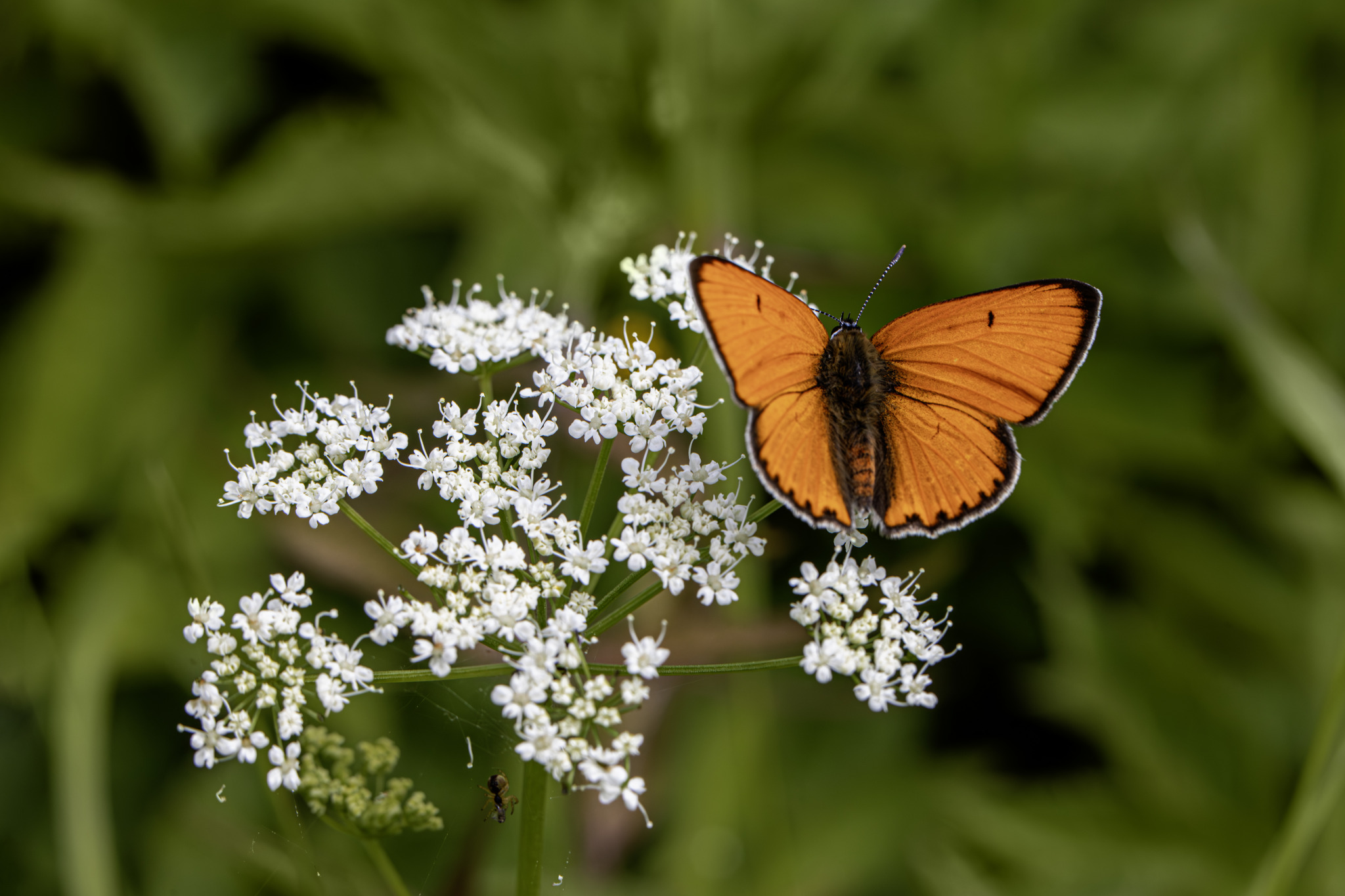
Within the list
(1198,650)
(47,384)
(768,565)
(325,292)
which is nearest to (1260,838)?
(1198,650)

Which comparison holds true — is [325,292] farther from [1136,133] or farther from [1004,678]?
[1136,133]

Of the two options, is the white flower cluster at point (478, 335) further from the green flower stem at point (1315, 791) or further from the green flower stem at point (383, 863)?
the green flower stem at point (1315, 791)

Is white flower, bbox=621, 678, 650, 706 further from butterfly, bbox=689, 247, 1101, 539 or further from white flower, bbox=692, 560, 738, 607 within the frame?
butterfly, bbox=689, 247, 1101, 539

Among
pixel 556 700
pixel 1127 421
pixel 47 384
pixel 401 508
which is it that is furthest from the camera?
pixel 1127 421

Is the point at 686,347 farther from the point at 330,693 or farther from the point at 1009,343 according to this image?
the point at 330,693

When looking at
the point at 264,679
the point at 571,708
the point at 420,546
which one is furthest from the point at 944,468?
the point at 264,679

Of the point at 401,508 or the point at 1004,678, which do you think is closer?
the point at 401,508
